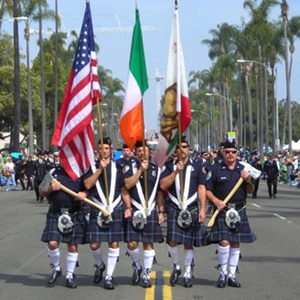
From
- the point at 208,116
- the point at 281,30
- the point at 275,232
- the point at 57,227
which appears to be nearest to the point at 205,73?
the point at 208,116

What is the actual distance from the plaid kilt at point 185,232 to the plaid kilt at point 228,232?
0.53 feet

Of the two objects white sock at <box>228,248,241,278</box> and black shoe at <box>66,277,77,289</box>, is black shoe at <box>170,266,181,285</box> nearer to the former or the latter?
white sock at <box>228,248,241,278</box>

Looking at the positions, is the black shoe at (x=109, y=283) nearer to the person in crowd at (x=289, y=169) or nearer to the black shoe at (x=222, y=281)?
the black shoe at (x=222, y=281)

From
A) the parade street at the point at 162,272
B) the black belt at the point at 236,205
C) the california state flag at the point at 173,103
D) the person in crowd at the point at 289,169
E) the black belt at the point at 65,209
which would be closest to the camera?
the parade street at the point at 162,272

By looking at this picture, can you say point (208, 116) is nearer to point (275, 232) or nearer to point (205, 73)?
point (205, 73)

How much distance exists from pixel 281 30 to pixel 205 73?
61941 millimetres

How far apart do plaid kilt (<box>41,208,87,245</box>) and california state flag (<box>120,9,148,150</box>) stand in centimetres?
117

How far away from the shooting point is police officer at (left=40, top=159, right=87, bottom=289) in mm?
10570

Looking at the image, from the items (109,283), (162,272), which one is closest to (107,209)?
(109,283)

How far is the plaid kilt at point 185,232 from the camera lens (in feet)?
34.4

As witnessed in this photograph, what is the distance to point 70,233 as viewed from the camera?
1059 centimetres

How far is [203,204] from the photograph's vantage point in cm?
1033

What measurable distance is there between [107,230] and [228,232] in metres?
1.47

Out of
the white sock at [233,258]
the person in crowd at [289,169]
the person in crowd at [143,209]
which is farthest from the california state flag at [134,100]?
the person in crowd at [289,169]
